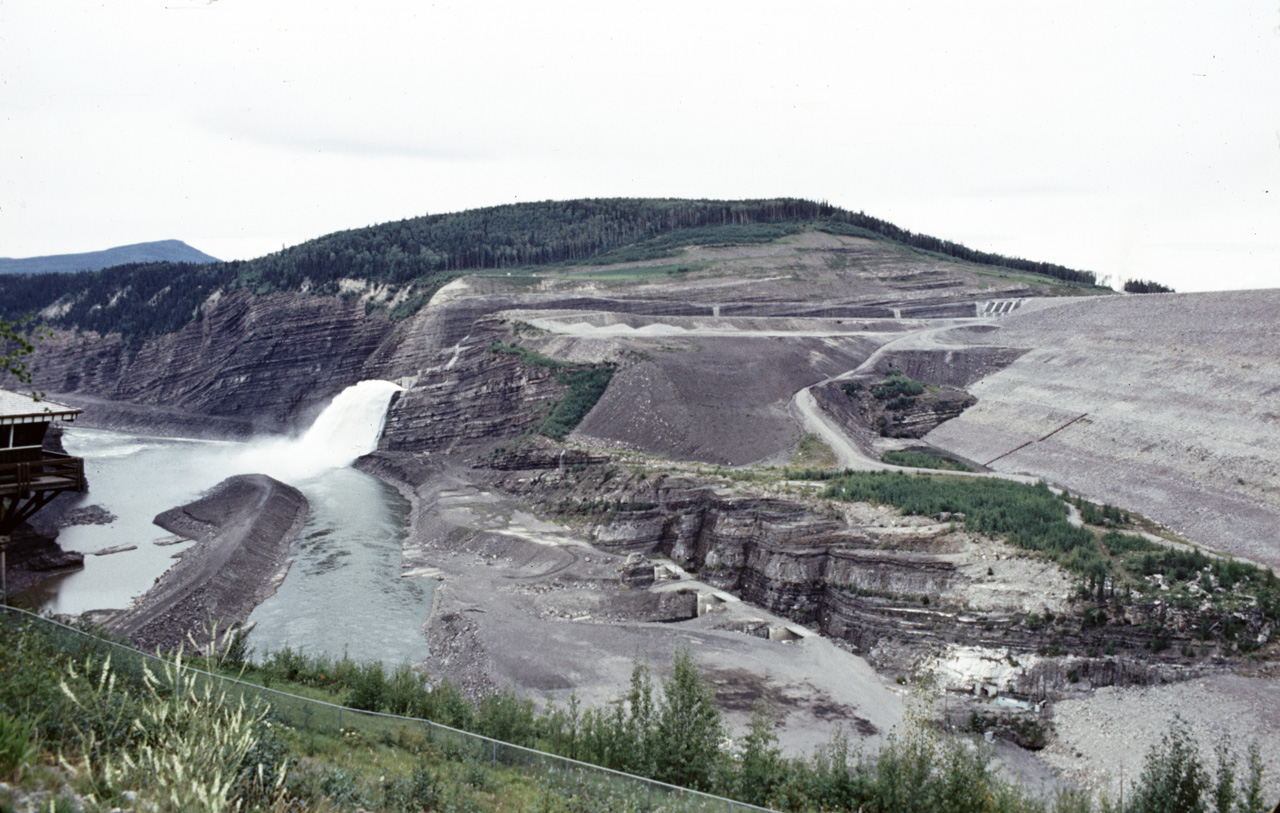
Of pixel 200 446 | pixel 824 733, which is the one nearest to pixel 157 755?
pixel 824 733

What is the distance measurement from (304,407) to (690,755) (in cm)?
6957

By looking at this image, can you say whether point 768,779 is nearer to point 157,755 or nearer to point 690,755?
point 690,755

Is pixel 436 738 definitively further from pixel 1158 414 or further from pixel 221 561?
pixel 1158 414

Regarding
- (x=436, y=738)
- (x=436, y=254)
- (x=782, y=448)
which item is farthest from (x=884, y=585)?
(x=436, y=254)

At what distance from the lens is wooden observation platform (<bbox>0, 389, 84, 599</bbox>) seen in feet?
74.5

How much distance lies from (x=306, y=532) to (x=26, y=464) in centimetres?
2192

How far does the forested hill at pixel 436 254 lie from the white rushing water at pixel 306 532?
2190cm

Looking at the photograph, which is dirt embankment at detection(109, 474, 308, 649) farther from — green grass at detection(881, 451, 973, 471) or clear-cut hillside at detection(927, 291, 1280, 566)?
clear-cut hillside at detection(927, 291, 1280, 566)

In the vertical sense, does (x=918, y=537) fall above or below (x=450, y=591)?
above

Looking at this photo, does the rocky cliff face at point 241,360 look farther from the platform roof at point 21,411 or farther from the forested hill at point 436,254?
the platform roof at point 21,411

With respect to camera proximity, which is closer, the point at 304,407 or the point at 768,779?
the point at 768,779

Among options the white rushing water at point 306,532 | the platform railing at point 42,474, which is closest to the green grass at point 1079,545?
the white rushing water at point 306,532

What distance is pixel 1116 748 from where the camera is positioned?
856 inches

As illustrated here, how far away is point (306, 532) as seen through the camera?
44.0 meters
